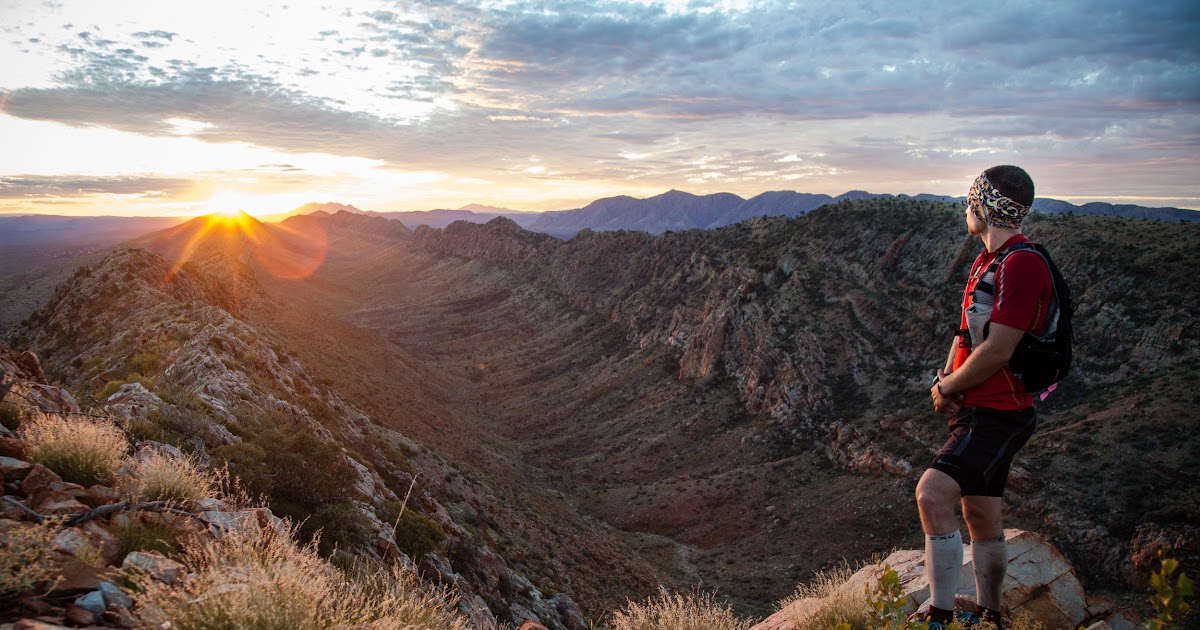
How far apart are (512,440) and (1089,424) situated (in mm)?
33052

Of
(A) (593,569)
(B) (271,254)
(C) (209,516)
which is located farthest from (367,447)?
(B) (271,254)

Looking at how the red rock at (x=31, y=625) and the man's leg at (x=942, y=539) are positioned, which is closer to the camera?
the red rock at (x=31, y=625)

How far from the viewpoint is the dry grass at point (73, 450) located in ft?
17.4

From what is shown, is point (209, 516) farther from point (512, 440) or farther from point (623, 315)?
point (623, 315)

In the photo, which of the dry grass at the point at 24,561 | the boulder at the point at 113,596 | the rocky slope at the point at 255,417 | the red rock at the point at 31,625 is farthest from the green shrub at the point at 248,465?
the red rock at the point at 31,625

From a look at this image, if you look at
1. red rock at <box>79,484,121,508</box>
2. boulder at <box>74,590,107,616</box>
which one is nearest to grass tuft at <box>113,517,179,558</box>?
red rock at <box>79,484,121,508</box>

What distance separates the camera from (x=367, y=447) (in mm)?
19703

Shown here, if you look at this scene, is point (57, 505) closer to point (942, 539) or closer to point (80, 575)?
point (80, 575)

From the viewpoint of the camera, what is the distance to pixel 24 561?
3.40 m

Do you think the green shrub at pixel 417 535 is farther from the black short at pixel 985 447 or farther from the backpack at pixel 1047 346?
the backpack at pixel 1047 346

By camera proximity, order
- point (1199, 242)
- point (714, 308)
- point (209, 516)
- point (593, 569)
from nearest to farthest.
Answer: point (209, 516) → point (593, 569) → point (1199, 242) → point (714, 308)

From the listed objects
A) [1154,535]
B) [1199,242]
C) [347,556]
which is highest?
[1199,242]

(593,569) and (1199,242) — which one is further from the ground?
(1199,242)

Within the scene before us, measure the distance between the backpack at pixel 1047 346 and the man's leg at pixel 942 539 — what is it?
92 cm
